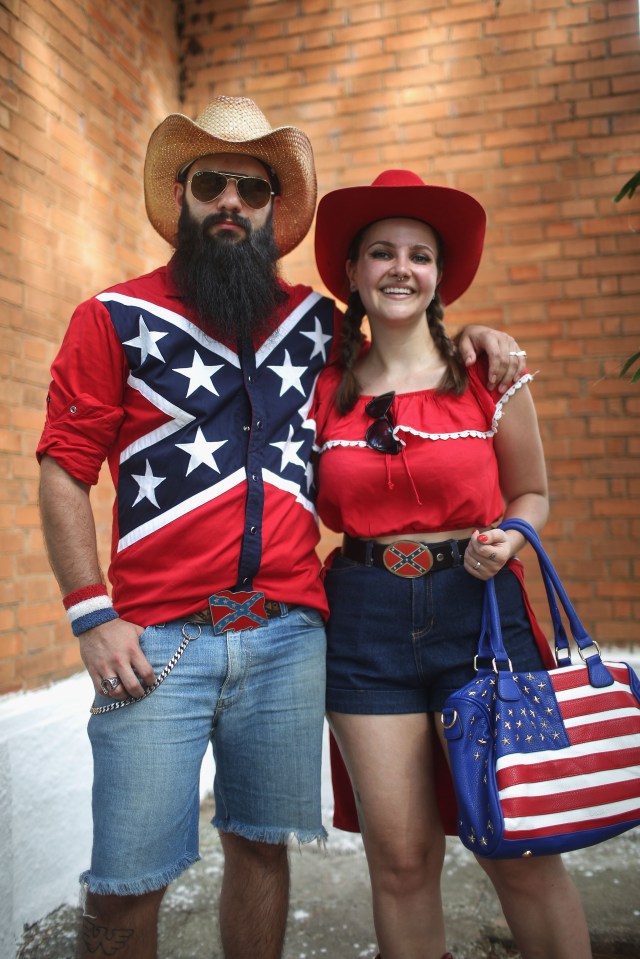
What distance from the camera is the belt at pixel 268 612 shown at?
2.09 metres

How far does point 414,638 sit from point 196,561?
24.4 inches

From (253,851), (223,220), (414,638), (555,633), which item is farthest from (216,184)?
(253,851)

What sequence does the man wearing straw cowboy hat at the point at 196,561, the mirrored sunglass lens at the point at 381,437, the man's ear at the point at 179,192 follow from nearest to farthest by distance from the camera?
the man wearing straw cowboy hat at the point at 196,561, the mirrored sunglass lens at the point at 381,437, the man's ear at the point at 179,192

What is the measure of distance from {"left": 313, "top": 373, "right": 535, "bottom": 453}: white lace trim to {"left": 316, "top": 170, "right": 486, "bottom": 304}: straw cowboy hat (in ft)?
1.73

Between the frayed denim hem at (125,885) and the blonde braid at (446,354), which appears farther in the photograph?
the blonde braid at (446,354)

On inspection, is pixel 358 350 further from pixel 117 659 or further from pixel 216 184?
pixel 117 659

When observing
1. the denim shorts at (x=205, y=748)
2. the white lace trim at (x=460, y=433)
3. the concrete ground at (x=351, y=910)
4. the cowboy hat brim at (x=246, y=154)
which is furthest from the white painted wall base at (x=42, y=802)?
the cowboy hat brim at (x=246, y=154)

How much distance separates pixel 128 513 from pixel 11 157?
1768 millimetres

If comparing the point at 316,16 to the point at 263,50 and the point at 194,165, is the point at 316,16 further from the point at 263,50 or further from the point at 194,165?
the point at 194,165

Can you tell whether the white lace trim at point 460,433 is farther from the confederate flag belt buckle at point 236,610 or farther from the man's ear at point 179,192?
the man's ear at point 179,192

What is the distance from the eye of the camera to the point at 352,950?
293cm

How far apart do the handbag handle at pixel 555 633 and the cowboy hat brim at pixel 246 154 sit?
129 cm

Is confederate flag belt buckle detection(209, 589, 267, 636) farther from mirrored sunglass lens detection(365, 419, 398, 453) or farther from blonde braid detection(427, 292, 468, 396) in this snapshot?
blonde braid detection(427, 292, 468, 396)

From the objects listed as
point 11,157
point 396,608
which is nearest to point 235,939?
point 396,608
